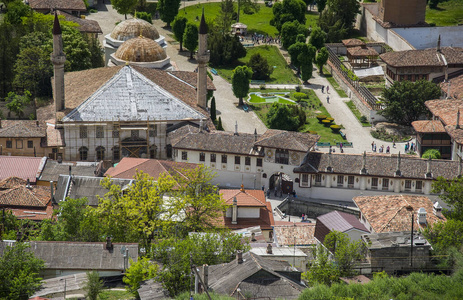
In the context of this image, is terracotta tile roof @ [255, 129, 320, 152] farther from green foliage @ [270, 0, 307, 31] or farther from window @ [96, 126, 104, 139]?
green foliage @ [270, 0, 307, 31]

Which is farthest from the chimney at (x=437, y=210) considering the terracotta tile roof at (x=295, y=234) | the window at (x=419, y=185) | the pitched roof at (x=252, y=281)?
the pitched roof at (x=252, y=281)

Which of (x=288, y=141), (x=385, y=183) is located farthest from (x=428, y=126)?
(x=288, y=141)

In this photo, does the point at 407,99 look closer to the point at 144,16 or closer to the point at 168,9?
the point at 144,16

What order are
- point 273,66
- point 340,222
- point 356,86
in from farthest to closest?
point 273,66
point 356,86
point 340,222

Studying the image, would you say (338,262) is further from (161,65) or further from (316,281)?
(161,65)

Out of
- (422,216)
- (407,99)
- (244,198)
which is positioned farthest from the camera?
(407,99)

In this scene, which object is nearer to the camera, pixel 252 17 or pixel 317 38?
pixel 317 38
